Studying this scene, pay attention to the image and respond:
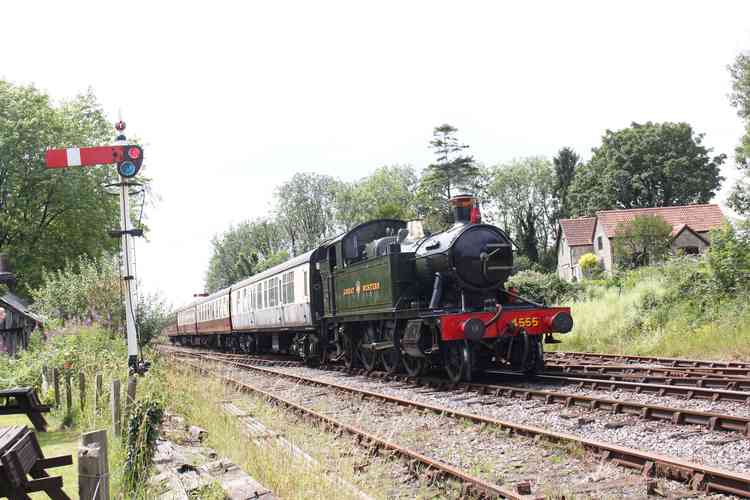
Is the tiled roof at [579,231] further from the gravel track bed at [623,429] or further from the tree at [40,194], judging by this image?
the gravel track bed at [623,429]

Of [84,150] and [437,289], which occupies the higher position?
[84,150]

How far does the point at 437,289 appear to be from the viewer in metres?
12.0

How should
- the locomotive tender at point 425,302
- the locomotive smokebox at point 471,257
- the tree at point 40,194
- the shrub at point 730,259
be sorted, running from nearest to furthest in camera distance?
the locomotive tender at point 425,302 < the locomotive smokebox at point 471,257 < the shrub at point 730,259 < the tree at point 40,194

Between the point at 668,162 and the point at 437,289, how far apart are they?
54.5 m

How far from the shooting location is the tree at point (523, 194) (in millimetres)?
75188

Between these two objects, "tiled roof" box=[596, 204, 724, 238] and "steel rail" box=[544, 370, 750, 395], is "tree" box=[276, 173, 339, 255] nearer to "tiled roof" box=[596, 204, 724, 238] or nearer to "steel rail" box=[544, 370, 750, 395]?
"tiled roof" box=[596, 204, 724, 238]

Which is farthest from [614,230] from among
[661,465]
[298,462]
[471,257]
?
[298,462]

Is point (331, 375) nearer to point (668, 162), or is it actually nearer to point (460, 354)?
point (460, 354)

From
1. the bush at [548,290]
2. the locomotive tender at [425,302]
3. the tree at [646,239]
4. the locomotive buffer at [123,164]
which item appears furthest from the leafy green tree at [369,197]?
the locomotive buffer at [123,164]

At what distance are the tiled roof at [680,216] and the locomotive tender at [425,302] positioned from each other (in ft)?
115

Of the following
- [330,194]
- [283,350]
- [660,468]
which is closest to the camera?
[660,468]

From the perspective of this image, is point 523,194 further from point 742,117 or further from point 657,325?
point 657,325

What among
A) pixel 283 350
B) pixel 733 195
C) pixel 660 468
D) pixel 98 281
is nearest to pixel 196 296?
pixel 283 350

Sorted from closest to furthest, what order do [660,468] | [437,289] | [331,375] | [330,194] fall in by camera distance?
[660,468]
[437,289]
[331,375]
[330,194]
